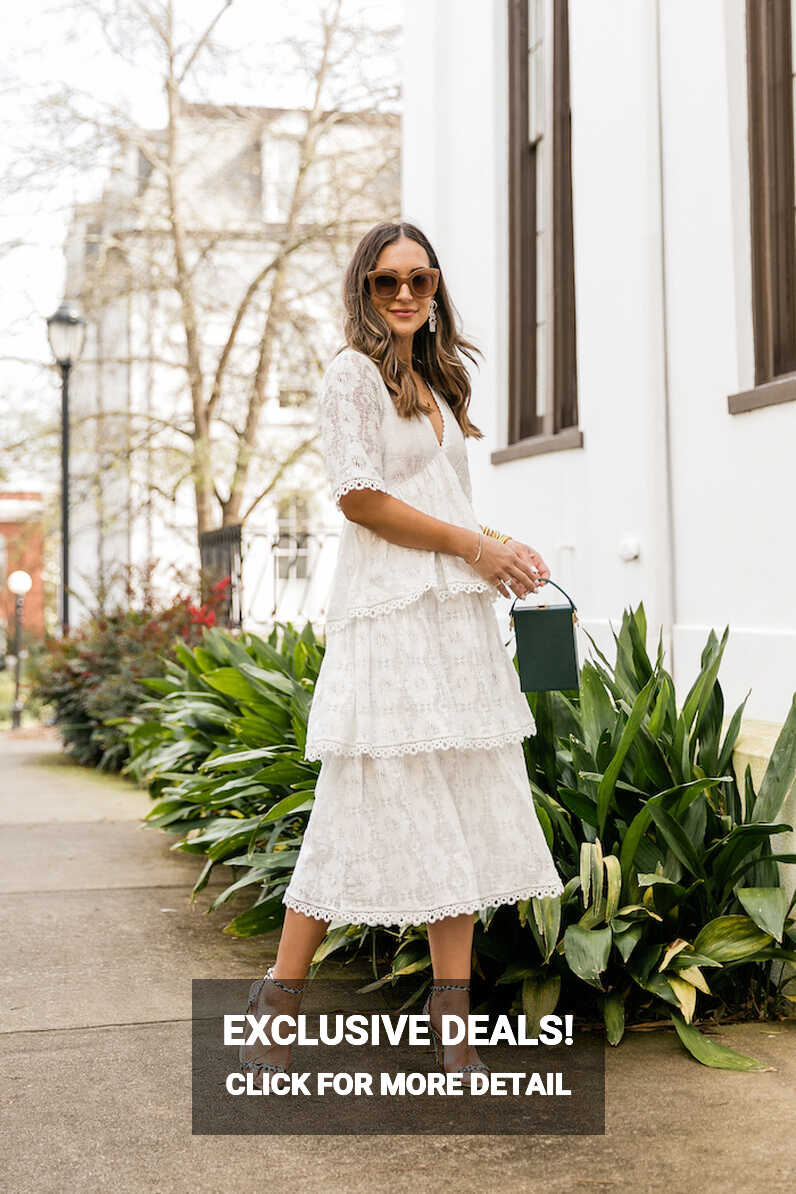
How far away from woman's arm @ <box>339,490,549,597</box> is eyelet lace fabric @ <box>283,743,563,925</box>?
1.37ft

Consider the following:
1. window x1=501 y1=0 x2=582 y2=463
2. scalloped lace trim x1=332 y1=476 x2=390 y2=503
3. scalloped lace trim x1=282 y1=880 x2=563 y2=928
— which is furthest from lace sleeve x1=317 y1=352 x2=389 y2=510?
window x1=501 y1=0 x2=582 y2=463

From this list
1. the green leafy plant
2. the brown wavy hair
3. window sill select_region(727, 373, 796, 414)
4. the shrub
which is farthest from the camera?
the shrub

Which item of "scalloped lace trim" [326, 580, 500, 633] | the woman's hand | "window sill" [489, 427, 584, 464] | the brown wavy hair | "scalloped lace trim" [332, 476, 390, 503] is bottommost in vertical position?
"scalloped lace trim" [326, 580, 500, 633]

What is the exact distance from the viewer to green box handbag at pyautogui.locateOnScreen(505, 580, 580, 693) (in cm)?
327

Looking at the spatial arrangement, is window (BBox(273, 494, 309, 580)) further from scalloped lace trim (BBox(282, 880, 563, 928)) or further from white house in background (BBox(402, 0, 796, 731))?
scalloped lace trim (BBox(282, 880, 563, 928))

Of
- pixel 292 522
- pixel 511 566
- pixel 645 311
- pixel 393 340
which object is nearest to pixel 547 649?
pixel 511 566

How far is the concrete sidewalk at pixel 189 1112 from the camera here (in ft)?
8.80

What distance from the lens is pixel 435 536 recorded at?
10.3 feet

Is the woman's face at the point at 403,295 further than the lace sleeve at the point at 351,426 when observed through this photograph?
Yes

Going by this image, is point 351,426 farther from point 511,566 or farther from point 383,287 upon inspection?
point 511,566

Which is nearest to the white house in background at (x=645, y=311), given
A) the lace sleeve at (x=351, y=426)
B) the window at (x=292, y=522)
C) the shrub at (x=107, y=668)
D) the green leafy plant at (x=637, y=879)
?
the green leafy plant at (x=637, y=879)

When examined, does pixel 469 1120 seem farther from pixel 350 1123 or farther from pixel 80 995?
pixel 80 995

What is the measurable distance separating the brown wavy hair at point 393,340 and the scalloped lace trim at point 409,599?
0.43 m
